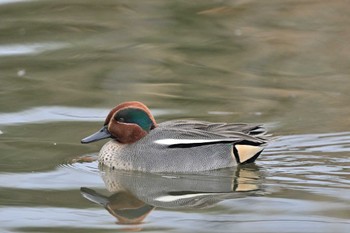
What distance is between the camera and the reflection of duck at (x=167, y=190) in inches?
312

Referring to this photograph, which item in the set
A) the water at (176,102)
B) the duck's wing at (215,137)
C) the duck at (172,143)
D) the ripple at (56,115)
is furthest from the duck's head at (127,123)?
the ripple at (56,115)

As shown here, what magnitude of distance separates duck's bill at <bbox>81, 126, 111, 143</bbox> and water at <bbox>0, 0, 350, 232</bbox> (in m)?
0.22

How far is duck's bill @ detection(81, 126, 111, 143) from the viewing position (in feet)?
29.5

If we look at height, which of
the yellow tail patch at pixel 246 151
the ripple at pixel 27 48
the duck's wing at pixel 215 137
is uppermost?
the duck's wing at pixel 215 137

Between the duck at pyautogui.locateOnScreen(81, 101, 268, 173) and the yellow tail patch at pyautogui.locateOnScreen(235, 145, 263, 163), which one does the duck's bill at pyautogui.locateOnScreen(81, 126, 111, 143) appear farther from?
the yellow tail patch at pyautogui.locateOnScreen(235, 145, 263, 163)

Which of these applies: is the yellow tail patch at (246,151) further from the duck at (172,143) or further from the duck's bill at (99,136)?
the duck's bill at (99,136)

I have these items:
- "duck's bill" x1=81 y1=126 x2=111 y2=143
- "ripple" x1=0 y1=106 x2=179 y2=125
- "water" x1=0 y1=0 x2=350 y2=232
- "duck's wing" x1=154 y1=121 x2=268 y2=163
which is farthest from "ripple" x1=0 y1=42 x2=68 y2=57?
"duck's wing" x1=154 y1=121 x2=268 y2=163

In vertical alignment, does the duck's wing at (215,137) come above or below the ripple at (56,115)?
above

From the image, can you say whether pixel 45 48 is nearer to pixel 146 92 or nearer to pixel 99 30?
pixel 99 30

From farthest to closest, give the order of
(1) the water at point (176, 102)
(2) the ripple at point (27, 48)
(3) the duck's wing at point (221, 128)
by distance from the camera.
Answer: (2) the ripple at point (27, 48)
(3) the duck's wing at point (221, 128)
(1) the water at point (176, 102)

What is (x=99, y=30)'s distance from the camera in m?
13.3

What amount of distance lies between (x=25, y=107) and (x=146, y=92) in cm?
122

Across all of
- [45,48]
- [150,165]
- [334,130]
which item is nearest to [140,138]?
[150,165]

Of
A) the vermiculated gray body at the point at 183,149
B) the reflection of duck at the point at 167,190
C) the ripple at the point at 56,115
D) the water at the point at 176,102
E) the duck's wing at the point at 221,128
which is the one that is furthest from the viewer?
the ripple at the point at 56,115
